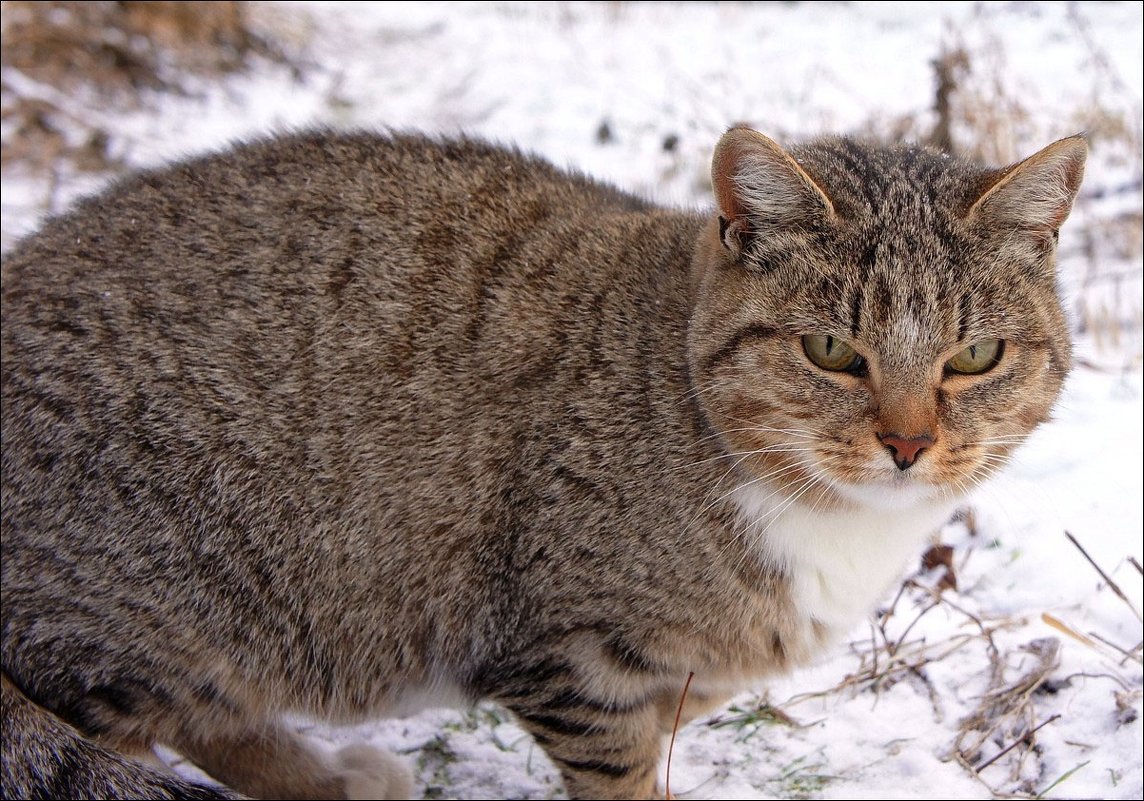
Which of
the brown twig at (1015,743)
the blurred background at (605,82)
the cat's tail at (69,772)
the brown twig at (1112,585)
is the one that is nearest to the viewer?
the cat's tail at (69,772)

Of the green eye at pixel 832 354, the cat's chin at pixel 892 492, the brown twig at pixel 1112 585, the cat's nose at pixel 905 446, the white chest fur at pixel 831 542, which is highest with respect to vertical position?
the green eye at pixel 832 354

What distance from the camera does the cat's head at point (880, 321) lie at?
2.65m

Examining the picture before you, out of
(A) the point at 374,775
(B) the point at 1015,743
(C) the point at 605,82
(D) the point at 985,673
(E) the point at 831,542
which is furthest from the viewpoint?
(C) the point at 605,82

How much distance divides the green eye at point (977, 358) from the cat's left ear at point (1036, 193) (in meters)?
0.27

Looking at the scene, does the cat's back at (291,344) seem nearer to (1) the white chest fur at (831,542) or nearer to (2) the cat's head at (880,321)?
(2) the cat's head at (880,321)

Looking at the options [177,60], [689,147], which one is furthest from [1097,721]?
[177,60]

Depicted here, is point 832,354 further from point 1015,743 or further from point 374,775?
point 374,775

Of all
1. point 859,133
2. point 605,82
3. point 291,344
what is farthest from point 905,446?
point 605,82

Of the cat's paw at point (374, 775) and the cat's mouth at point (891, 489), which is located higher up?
the cat's mouth at point (891, 489)

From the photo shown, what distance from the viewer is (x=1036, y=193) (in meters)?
2.71

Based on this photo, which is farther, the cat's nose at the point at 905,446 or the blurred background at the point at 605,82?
the blurred background at the point at 605,82

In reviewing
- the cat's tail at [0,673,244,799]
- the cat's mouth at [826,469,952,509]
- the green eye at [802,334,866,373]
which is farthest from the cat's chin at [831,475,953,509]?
the cat's tail at [0,673,244,799]

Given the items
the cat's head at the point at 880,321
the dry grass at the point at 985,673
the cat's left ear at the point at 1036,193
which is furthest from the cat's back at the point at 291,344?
the dry grass at the point at 985,673

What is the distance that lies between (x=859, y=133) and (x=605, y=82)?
1.89m
